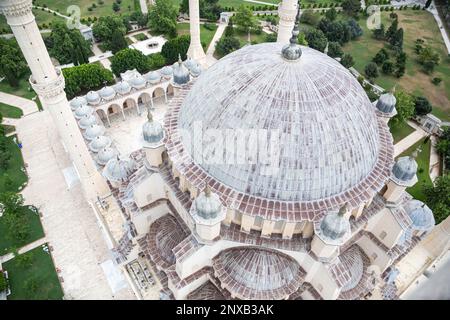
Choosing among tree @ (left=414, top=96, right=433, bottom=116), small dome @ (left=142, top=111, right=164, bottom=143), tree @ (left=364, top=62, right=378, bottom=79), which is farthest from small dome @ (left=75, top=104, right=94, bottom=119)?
tree @ (left=414, top=96, right=433, bottom=116)

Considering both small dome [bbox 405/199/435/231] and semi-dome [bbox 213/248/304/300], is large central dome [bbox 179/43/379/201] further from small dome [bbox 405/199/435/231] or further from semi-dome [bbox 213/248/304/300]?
small dome [bbox 405/199/435/231]

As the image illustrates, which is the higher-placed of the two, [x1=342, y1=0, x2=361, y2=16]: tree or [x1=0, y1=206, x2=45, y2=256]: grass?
[x1=342, y1=0, x2=361, y2=16]: tree

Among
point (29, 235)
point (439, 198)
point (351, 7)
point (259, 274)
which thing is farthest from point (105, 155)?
point (351, 7)

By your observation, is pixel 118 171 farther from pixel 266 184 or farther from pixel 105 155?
pixel 266 184

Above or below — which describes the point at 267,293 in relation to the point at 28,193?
above

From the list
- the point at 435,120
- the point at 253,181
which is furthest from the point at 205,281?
the point at 435,120

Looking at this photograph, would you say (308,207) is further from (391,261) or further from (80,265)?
(80,265)
